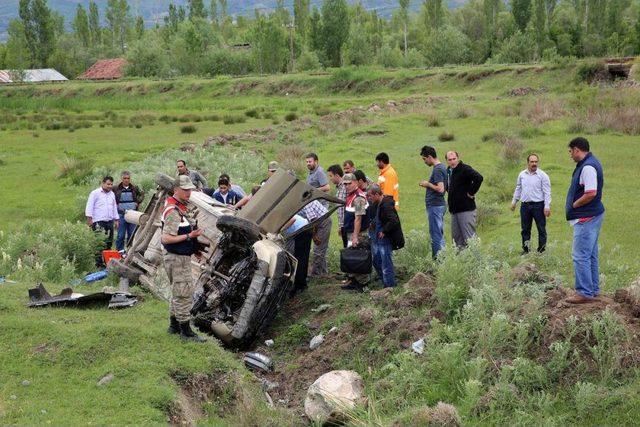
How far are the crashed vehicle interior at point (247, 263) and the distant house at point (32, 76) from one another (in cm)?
8244

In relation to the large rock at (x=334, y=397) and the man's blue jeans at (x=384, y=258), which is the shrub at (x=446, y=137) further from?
the large rock at (x=334, y=397)

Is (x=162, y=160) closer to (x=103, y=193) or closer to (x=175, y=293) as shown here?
(x=103, y=193)

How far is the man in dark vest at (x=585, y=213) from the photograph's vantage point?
8.35 metres

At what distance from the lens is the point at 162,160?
83.1 feet

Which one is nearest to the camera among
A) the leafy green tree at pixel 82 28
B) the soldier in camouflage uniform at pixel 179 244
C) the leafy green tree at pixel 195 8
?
the soldier in camouflage uniform at pixel 179 244

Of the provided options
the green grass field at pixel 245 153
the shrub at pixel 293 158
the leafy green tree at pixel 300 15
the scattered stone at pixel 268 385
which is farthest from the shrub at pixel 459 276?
the leafy green tree at pixel 300 15

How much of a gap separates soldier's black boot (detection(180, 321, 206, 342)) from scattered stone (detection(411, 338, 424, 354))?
2.56 m

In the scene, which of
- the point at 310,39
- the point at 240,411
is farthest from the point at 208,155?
the point at 310,39

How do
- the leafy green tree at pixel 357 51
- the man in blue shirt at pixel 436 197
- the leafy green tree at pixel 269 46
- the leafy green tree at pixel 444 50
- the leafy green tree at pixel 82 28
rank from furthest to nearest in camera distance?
the leafy green tree at pixel 82 28 → the leafy green tree at pixel 269 46 → the leafy green tree at pixel 357 51 → the leafy green tree at pixel 444 50 → the man in blue shirt at pixel 436 197

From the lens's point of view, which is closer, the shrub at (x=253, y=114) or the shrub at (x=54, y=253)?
the shrub at (x=54, y=253)

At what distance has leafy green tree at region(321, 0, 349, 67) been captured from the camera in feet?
255

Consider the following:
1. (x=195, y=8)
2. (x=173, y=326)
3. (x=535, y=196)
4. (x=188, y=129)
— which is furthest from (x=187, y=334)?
(x=195, y=8)

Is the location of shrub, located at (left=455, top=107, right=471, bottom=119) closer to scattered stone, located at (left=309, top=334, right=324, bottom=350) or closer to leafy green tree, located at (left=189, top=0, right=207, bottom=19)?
scattered stone, located at (left=309, top=334, right=324, bottom=350)

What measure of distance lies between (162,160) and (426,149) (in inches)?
618
